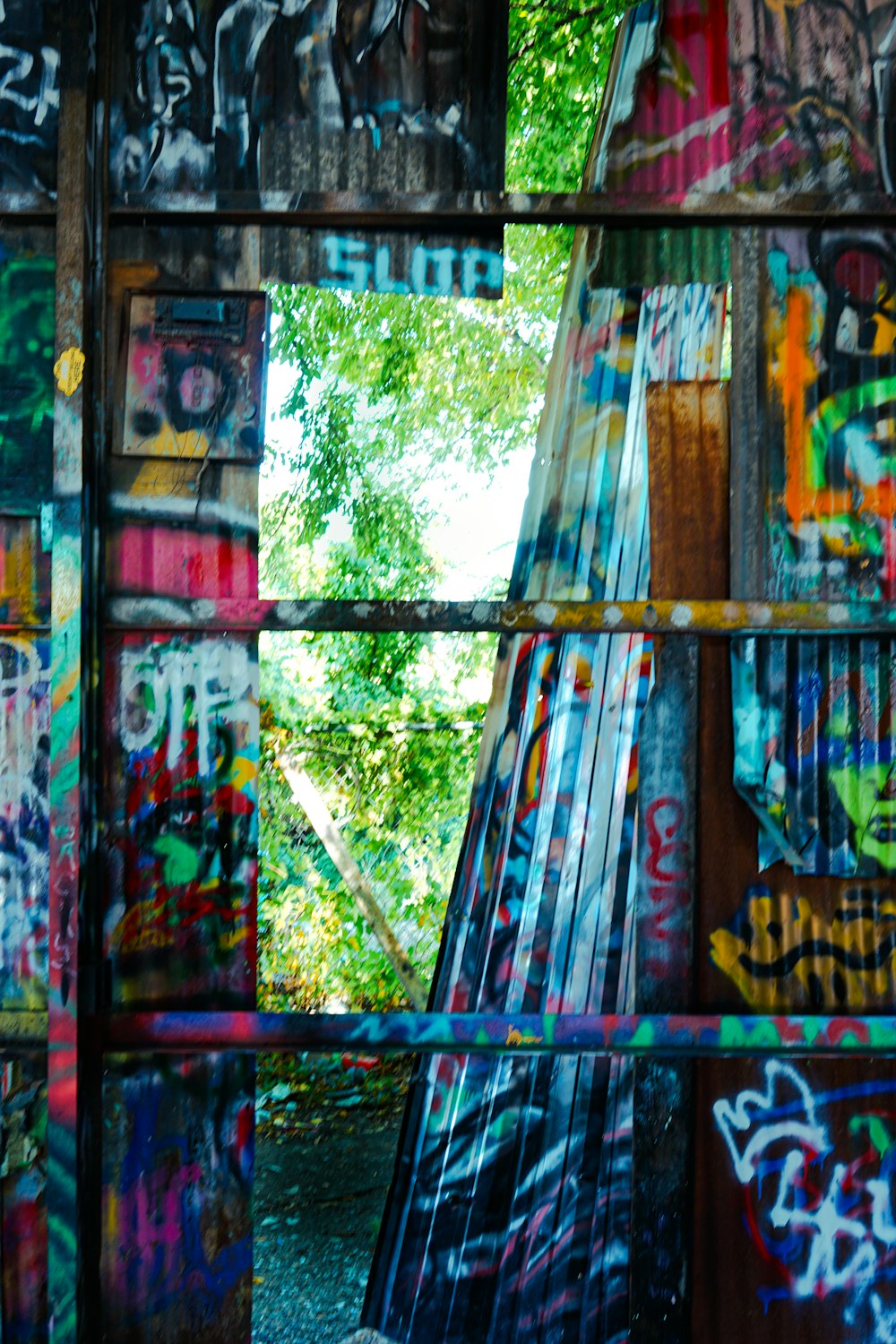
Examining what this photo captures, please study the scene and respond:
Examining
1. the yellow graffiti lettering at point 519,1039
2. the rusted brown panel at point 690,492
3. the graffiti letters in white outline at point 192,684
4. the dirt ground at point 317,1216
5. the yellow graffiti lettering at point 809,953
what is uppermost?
the rusted brown panel at point 690,492

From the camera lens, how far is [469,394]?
6902mm

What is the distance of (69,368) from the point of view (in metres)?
2.55

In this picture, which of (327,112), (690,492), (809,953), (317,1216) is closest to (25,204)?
(327,112)

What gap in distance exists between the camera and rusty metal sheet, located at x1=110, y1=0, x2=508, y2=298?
274 cm

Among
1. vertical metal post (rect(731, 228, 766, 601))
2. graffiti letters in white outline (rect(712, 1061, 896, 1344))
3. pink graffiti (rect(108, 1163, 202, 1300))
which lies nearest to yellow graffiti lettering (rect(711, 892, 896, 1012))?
graffiti letters in white outline (rect(712, 1061, 896, 1344))

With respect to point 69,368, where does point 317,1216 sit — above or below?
below

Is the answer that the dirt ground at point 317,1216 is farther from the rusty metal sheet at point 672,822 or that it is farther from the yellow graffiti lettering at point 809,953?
the yellow graffiti lettering at point 809,953

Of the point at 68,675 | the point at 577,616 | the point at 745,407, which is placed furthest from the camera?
the point at 745,407

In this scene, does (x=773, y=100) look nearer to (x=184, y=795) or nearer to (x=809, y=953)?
(x=809, y=953)

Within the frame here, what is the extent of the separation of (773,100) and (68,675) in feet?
8.69

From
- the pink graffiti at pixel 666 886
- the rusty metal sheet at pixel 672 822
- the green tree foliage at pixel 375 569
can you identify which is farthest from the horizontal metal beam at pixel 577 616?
the green tree foliage at pixel 375 569

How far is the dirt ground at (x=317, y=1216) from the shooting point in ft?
11.1

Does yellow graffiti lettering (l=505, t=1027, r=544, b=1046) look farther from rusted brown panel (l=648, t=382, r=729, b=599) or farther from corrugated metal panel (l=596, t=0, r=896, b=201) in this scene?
corrugated metal panel (l=596, t=0, r=896, b=201)

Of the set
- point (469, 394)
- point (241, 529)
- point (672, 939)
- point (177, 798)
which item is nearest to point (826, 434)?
point (672, 939)
